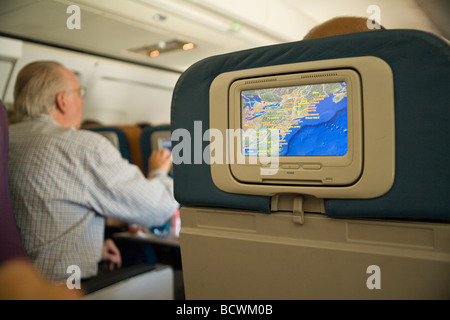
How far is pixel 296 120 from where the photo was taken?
994 millimetres

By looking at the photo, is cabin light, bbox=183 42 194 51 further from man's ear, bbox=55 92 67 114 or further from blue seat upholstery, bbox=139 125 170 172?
man's ear, bbox=55 92 67 114

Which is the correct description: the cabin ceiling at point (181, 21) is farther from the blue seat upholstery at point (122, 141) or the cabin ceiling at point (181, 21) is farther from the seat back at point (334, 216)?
the seat back at point (334, 216)

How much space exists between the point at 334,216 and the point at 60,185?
1462mm

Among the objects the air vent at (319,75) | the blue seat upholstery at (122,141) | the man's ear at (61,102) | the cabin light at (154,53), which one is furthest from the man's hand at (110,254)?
the air vent at (319,75)

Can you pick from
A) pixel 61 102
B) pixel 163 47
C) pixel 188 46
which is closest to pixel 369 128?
pixel 61 102

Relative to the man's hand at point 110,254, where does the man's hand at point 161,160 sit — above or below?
above

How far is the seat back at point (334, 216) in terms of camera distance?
2.81 ft

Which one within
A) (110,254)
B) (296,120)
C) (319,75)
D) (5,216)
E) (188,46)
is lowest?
(110,254)

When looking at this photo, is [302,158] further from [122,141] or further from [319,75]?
[122,141]

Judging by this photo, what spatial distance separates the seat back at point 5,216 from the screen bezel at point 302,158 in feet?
2.64

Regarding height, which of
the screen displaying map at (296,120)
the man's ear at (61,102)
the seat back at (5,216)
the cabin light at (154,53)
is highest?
the cabin light at (154,53)

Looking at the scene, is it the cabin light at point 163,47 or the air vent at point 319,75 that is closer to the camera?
the air vent at point 319,75

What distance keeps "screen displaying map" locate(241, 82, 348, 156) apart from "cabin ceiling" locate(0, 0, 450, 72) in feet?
5.51


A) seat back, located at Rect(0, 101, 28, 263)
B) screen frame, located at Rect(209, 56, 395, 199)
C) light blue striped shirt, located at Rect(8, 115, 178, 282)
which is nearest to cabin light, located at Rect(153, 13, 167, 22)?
light blue striped shirt, located at Rect(8, 115, 178, 282)
